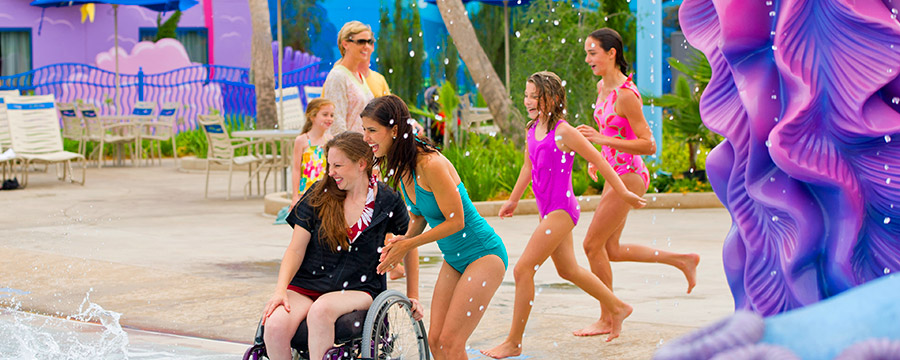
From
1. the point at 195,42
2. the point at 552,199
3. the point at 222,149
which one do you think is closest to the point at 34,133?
the point at 222,149

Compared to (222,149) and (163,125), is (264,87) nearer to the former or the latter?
(163,125)

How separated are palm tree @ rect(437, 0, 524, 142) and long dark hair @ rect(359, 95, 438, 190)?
31.5 ft

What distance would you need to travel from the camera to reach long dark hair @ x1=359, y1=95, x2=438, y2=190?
4273 millimetres

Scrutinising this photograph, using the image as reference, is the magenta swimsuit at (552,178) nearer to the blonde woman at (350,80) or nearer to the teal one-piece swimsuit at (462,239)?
the teal one-piece swimsuit at (462,239)

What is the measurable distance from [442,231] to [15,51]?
88.6ft

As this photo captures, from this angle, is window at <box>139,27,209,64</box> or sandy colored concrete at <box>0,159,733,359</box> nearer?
sandy colored concrete at <box>0,159,733,359</box>

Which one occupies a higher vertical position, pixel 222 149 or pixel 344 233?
pixel 344 233

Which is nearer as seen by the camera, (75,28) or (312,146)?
(312,146)

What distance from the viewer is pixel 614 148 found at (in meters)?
5.50

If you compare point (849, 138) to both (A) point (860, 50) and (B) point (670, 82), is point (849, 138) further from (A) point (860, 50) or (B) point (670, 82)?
(B) point (670, 82)

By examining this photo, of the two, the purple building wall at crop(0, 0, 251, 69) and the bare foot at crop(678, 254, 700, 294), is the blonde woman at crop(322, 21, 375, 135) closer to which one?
the bare foot at crop(678, 254, 700, 294)

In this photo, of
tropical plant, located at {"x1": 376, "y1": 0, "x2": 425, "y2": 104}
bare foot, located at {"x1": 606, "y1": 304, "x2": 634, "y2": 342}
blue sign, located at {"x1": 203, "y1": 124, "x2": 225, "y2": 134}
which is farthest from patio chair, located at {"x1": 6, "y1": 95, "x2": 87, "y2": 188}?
bare foot, located at {"x1": 606, "y1": 304, "x2": 634, "y2": 342}

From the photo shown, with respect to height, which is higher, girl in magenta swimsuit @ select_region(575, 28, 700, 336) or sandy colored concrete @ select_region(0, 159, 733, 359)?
girl in magenta swimsuit @ select_region(575, 28, 700, 336)

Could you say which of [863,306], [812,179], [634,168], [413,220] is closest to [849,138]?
[812,179]
